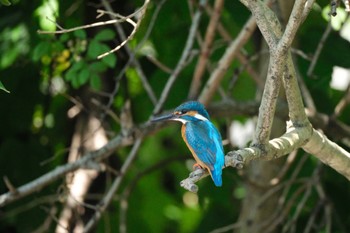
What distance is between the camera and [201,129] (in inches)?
139

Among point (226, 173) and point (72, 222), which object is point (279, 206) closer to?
point (226, 173)

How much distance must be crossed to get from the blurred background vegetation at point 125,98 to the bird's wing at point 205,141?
0.84 meters

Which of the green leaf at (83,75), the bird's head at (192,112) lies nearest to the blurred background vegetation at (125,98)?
the green leaf at (83,75)

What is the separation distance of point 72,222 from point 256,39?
1.75 metres

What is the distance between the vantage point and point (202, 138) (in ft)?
11.4

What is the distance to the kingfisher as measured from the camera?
10.3 ft

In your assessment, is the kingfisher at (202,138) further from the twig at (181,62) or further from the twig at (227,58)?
the twig at (227,58)

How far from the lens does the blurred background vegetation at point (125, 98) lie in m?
4.45

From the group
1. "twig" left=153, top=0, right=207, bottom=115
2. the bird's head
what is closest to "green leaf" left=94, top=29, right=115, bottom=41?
"twig" left=153, top=0, right=207, bottom=115

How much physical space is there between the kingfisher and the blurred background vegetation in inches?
27.7

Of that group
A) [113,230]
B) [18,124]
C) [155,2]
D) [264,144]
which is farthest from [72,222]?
[264,144]

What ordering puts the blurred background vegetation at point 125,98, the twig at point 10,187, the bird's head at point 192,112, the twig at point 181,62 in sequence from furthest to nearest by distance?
the blurred background vegetation at point 125,98, the twig at point 181,62, the bird's head at point 192,112, the twig at point 10,187

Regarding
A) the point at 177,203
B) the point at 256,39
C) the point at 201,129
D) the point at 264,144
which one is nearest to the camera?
the point at 264,144

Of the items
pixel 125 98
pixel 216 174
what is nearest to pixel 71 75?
pixel 125 98
